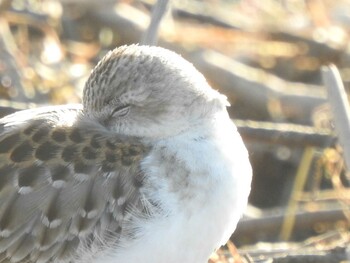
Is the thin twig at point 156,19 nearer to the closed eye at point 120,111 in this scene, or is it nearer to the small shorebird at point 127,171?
the small shorebird at point 127,171

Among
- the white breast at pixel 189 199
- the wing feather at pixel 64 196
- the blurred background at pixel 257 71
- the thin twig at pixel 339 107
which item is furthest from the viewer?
the blurred background at pixel 257 71

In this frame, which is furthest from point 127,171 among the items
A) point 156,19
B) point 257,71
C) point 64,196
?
point 257,71

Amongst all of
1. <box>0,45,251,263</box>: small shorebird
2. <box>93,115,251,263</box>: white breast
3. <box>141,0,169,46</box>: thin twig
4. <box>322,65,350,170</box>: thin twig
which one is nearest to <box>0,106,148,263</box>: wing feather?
<box>0,45,251,263</box>: small shorebird

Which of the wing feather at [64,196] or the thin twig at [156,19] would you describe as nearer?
the wing feather at [64,196]

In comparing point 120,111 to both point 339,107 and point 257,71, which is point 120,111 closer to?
point 339,107

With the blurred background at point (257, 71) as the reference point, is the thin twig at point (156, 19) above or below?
above

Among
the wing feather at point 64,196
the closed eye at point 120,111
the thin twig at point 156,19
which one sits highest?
the thin twig at point 156,19

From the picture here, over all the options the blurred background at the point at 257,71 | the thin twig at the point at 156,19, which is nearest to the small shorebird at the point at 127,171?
the thin twig at the point at 156,19
